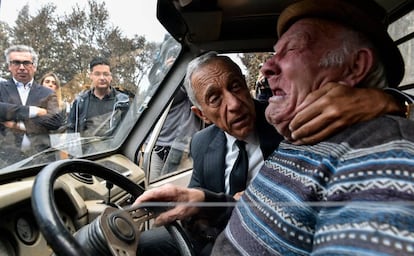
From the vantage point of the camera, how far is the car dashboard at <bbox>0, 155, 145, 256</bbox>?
141 cm

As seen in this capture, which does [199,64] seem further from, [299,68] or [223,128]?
[299,68]

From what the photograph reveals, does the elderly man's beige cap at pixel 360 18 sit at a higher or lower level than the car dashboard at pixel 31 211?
higher

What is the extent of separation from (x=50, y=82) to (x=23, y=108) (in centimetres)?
20

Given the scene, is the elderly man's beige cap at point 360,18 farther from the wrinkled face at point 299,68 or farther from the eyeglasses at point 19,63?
the eyeglasses at point 19,63

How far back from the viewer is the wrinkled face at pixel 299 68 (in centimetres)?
123

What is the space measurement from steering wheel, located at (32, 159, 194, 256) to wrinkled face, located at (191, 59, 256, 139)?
2.03 ft

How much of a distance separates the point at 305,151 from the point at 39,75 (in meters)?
1.38

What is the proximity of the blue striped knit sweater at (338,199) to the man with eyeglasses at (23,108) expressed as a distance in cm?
105

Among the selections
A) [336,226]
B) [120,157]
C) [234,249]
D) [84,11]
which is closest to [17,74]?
[84,11]

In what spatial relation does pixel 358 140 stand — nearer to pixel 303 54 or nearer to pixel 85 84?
pixel 303 54

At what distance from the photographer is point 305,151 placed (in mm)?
1158

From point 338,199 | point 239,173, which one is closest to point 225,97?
point 239,173

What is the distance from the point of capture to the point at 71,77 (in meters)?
2.10

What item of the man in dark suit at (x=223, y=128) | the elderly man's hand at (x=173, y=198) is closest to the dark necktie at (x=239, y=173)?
the man in dark suit at (x=223, y=128)
